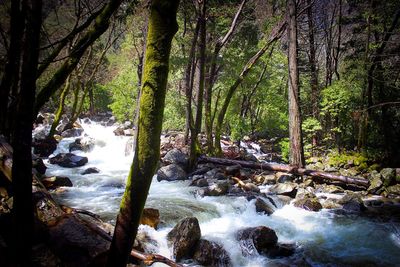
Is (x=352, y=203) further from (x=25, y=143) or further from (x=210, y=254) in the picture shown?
(x=25, y=143)

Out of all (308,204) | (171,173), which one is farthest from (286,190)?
(171,173)

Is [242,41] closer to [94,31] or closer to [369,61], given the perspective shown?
[369,61]

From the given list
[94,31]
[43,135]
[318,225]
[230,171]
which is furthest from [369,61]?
[43,135]

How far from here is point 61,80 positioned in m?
6.11

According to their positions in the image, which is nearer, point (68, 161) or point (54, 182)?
point (54, 182)

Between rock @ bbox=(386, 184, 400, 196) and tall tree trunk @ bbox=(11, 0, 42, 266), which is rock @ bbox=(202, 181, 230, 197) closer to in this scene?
rock @ bbox=(386, 184, 400, 196)

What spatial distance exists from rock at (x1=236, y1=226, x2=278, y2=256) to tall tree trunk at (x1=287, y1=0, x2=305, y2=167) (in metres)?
5.71

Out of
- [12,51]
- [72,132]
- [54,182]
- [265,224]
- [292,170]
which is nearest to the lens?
[12,51]

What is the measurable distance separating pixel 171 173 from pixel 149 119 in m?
9.64

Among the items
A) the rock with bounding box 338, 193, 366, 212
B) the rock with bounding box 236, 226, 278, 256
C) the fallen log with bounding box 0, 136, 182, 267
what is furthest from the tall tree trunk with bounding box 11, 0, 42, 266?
the rock with bounding box 338, 193, 366, 212

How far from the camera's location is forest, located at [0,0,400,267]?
358 centimetres

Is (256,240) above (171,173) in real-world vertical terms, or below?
below

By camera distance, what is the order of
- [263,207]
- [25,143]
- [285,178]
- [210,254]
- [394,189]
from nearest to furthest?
[25,143] < [210,254] < [263,207] < [394,189] < [285,178]

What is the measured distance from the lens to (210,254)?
19.9 ft
